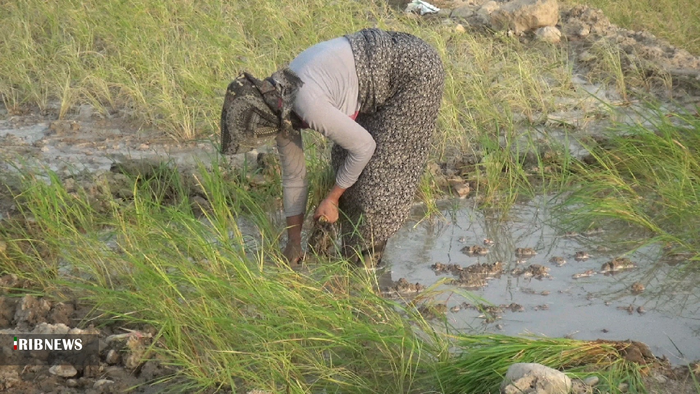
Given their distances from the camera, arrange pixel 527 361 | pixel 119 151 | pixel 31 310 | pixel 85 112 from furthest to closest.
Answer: pixel 85 112 < pixel 119 151 < pixel 31 310 < pixel 527 361

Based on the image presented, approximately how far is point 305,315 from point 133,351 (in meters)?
0.61

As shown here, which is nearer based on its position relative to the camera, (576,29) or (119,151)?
(119,151)

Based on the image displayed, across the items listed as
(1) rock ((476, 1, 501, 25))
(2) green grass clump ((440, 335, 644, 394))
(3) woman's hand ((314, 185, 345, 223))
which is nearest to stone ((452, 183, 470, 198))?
(3) woman's hand ((314, 185, 345, 223))

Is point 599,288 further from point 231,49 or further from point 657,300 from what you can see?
point 231,49

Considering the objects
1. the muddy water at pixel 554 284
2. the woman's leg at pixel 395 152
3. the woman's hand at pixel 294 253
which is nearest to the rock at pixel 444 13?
the muddy water at pixel 554 284

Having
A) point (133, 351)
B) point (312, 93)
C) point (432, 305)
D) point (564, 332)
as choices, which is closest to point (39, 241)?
point (133, 351)

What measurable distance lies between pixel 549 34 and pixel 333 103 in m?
4.31

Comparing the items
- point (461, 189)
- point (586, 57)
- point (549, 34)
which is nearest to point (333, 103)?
point (461, 189)

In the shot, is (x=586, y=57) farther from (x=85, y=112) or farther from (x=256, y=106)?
(x=256, y=106)

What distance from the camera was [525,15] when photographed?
7602mm

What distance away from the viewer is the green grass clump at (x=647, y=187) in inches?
167

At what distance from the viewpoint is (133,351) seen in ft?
10.4

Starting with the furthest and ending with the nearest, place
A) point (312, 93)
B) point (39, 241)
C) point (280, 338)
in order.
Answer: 1. point (39, 241)
2. point (312, 93)
3. point (280, 338)

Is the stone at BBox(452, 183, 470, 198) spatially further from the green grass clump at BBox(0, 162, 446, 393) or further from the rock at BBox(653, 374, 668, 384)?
the rock at BBox(653, 374, 668, 384)
